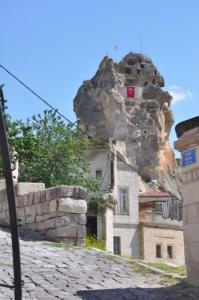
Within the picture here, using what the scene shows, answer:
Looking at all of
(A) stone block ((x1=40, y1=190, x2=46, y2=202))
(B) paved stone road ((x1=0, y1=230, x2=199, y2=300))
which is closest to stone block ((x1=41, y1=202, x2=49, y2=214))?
(A) stone block ((x1=40, y1=190, x2=46, y2=202))

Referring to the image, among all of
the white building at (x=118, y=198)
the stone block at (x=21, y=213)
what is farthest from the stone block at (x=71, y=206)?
the white building at (x=118, y=198)

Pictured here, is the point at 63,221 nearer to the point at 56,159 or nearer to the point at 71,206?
the point at 71,206

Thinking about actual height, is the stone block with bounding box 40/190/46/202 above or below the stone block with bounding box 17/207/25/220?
above

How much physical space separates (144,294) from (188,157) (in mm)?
2153

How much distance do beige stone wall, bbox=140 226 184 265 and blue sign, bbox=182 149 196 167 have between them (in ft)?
102

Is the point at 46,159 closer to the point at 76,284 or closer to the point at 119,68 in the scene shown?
the point at 76,284

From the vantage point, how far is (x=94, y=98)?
6288cm

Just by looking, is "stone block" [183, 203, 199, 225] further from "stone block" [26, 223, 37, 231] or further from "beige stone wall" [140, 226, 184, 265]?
"beige stone wall" [140, 226, 184, 265]

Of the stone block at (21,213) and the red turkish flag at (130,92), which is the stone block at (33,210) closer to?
the stone block at (21,213)

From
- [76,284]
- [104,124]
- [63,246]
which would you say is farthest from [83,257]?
[104,124]

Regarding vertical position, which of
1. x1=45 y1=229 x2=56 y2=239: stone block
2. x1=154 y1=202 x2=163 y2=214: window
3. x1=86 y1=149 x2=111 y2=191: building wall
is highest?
x1=86 y1=149 x2=111 y2=191: building wall

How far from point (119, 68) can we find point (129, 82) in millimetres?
2755

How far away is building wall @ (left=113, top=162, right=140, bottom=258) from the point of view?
38812 millimetres

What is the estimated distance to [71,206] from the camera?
11.5 m
